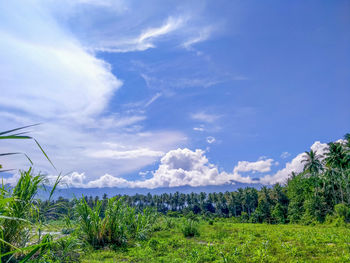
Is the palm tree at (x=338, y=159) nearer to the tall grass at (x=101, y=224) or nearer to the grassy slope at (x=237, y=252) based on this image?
the grassy slope at (x=237, y=252)

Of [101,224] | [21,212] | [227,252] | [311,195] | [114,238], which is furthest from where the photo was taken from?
[311,195]

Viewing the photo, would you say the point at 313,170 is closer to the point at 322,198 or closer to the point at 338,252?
the point at 322,198

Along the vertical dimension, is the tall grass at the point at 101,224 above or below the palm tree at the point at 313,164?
below

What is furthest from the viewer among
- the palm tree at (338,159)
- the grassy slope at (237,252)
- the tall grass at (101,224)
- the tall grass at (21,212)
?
Answer: the palm tree at (338,159)

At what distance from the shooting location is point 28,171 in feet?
12.1

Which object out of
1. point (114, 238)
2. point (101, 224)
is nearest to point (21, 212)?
point (101, 224)

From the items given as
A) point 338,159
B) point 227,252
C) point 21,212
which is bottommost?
point 227,252

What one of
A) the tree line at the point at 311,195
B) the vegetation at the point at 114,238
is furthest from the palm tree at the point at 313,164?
the vegetation at the point at 114,238

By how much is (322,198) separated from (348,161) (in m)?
6.80

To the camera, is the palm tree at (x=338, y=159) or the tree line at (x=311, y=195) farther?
the palm tree at (x=338, y=159)

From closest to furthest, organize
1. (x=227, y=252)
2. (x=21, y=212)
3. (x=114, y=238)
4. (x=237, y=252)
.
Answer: (x=21, y=212), (x=237, y=252), (x=227, y=252), (x=114, y=238)

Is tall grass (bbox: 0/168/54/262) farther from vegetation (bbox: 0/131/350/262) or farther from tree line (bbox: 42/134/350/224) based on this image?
tree line (bbox: 42/134/350/224)

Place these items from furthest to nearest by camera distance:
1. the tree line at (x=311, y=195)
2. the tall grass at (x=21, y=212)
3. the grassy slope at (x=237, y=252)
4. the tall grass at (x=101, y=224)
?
the tree line at (x=311, y=195) → the tall grass at (x=101, y=224) → the grassy slope at (x=237, y=252) → the tall grass at (x=21, y=212)

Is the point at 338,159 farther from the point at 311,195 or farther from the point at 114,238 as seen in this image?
the point at 114,238
